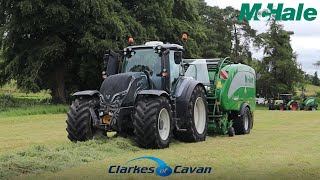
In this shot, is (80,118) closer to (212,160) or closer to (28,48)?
(212,160)

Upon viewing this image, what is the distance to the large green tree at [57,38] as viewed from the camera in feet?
101

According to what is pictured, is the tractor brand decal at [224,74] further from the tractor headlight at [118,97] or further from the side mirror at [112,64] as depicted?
the tractor headlight at [118,97]

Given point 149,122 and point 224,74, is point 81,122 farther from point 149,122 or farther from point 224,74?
point 224,74

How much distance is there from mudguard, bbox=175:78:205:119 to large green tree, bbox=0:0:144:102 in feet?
60.8

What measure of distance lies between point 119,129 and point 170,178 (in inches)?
161

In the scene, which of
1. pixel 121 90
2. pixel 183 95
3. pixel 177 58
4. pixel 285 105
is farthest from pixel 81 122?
pixel 285 105

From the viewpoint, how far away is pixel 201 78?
14.8 m

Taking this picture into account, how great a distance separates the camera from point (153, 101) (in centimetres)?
1095

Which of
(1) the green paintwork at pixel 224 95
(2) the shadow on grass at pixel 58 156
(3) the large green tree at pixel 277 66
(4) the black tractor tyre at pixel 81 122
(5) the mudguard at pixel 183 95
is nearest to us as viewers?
(2) the shadow on grass at pixel 58 156

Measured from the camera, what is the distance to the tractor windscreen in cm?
1225

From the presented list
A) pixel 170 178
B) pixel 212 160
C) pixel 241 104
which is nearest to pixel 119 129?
pixel 212 160

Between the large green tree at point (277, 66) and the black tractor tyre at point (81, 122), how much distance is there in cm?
5003

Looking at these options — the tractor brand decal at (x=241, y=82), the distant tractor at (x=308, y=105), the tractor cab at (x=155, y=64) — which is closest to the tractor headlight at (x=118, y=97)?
the tractor cab at (x=155, y=64)

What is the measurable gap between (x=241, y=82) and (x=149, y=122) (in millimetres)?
6006
